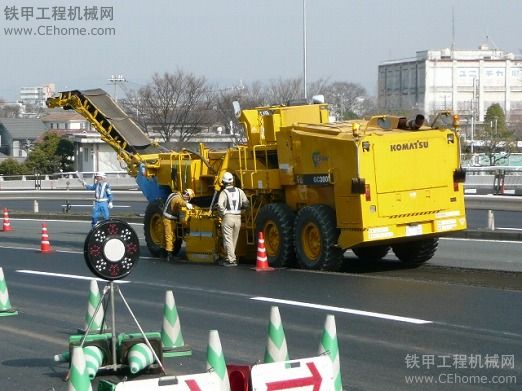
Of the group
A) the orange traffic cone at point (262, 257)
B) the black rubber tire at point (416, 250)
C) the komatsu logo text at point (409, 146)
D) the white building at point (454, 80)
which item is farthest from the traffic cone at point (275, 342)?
the white building at point (454, 80)

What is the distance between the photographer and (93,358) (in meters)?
9.19

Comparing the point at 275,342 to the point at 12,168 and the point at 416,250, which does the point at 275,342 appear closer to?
the point at 416,250

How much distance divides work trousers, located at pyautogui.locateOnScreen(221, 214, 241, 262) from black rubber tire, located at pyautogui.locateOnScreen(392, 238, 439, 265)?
9.75 ft

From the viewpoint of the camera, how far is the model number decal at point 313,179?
17.7 meters

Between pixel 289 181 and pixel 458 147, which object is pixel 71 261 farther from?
pixel 458 147

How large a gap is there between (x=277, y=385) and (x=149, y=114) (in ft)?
171

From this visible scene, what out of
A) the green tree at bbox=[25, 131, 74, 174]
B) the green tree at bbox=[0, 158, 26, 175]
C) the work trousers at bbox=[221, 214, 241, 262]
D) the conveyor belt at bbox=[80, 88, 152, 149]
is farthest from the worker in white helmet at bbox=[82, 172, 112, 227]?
the green tree at bbox=[0, 158, 26, 175]

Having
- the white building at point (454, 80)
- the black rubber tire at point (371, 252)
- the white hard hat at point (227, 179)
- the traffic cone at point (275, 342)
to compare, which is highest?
the white building at point (454, 80)

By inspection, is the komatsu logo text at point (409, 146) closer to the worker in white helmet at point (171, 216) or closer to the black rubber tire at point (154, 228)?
the worker in white helmet at point (171, 216)

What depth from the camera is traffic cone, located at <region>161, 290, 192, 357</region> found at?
10398 mm

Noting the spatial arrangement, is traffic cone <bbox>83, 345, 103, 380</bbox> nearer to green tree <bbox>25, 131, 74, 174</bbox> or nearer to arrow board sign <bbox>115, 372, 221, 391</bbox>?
arrow board sign <bbox>115, 372, 221, 391</bbox>

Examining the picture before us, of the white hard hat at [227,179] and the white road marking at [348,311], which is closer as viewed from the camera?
the white road marking at [348,311]

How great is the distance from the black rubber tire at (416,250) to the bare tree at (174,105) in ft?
128

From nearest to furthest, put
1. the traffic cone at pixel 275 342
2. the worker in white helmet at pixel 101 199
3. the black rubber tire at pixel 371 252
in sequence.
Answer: the traffic cone at pixel 275 342 → the black rubber tire at pixel 371 252 → the worker in white helmet at pixel 101 199
